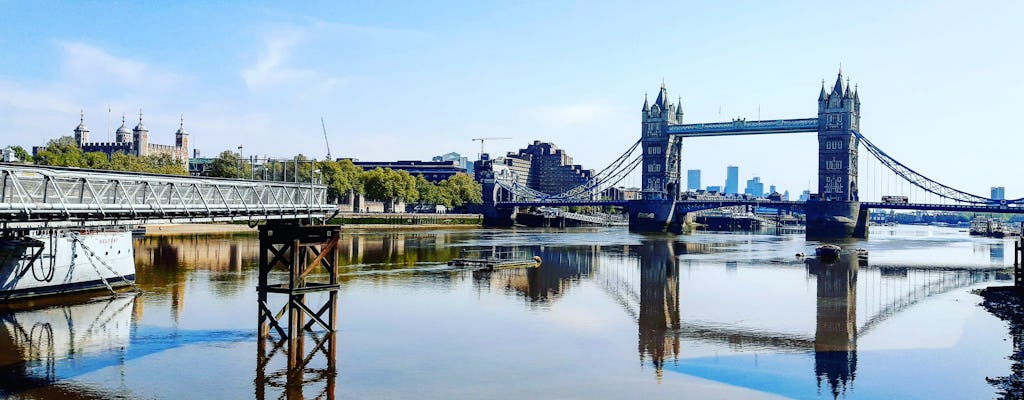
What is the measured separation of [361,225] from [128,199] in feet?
393

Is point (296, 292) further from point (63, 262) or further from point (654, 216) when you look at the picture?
point (654, 216)

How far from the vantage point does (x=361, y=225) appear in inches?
5842

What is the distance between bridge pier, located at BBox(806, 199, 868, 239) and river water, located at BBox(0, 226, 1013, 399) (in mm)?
97117

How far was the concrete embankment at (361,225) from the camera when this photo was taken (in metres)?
112

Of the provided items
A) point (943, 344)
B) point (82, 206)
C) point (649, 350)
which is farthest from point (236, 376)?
point (943, 344)

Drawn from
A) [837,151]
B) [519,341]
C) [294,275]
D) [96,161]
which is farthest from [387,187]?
[294,275]

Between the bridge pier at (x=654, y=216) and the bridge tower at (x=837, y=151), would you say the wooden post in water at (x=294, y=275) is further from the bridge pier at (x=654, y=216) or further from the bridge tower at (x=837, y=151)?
the bridge pier at (x=654, y=216)

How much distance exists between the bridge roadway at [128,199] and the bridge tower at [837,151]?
14248 centimetres

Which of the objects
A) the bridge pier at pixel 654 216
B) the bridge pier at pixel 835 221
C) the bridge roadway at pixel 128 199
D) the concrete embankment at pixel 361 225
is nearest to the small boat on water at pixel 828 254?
the concrete embankment at pixel 361 225

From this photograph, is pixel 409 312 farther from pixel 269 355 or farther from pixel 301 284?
pixel 269 355

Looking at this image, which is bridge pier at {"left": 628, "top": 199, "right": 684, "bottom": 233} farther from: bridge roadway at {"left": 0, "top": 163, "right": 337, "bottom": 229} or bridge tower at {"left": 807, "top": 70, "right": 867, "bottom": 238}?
bridge roadway at {"left": 0, "top": 163, "right": 337, "bottom": 229}

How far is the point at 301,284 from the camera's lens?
36.8 meters

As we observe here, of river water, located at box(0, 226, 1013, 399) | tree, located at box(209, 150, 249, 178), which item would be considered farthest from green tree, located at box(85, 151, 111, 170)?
river water, located at box(0, 226, 1013, 399)

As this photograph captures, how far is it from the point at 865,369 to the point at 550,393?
1299 cm
